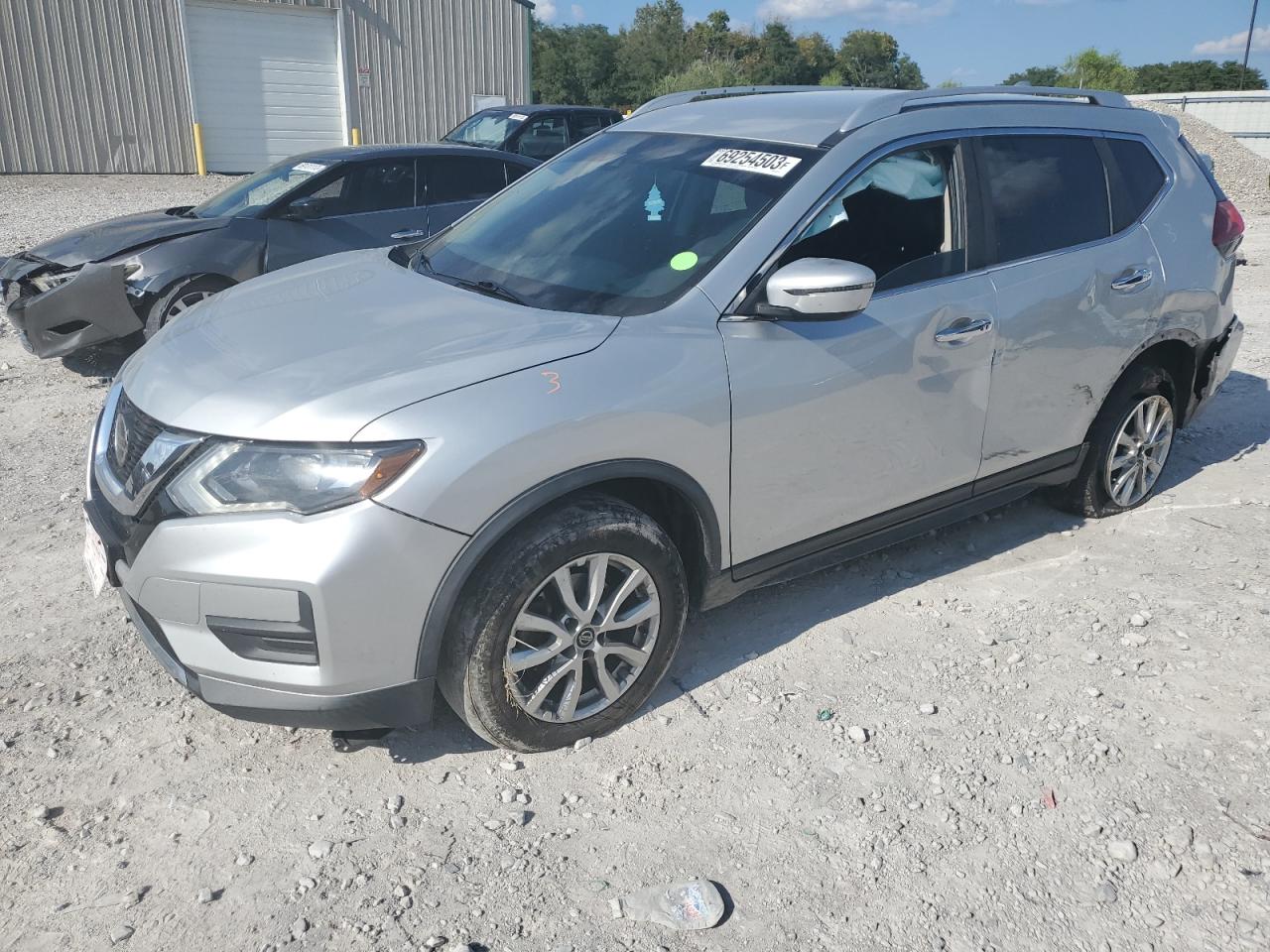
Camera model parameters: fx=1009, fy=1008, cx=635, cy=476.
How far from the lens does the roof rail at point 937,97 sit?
353cm

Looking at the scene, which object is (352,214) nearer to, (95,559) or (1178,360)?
(95,559)

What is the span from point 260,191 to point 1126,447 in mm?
6010

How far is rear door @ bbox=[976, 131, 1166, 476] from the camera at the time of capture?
3.81 m

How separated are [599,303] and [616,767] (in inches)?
55.9

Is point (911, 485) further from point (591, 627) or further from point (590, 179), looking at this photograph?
point (590, 179)

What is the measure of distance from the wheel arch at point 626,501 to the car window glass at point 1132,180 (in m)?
2.42

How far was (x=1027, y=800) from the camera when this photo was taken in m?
2.95

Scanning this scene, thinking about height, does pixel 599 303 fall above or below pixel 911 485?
above

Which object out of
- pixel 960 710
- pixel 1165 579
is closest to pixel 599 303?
pixel 960 710

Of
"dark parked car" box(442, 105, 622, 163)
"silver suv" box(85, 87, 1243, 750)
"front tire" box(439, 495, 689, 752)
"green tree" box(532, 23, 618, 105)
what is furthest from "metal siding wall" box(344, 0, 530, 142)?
"green tree" box(532, 23, 618, 105)

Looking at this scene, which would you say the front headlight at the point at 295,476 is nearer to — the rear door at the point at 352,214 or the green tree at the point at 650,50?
the rear door at the point at 352,214

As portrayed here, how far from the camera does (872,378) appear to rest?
133 inches

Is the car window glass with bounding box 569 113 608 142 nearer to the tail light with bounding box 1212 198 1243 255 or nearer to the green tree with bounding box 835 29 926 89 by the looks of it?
the tail light with bounding box 1212 198 1243 255

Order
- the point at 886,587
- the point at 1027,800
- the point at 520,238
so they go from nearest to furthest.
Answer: the point at 1027,800 < the point at 520,238 < the point at 886,587
